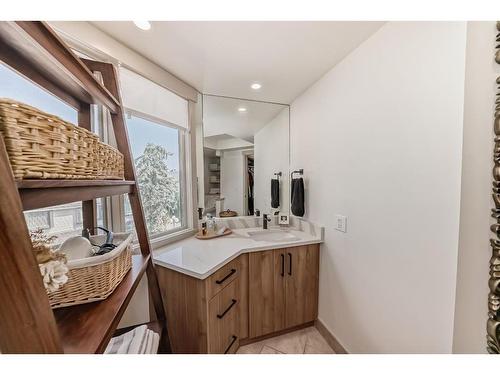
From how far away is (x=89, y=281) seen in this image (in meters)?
0.63

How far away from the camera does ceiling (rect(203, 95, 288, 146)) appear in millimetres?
1932

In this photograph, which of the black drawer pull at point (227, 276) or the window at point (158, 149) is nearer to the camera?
the black drawer pull at point (227, 276)

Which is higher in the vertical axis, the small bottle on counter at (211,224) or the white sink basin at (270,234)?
the small bottle on counter at (211,224)

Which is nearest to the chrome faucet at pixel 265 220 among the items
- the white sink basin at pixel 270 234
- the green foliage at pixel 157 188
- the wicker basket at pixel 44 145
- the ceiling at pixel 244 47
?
the white sink basin at pixel 270 234

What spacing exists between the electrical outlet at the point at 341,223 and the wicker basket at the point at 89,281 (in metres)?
1.32

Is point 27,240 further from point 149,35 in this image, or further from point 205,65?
point 205,65

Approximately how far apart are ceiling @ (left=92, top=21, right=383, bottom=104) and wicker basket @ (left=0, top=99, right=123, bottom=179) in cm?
89

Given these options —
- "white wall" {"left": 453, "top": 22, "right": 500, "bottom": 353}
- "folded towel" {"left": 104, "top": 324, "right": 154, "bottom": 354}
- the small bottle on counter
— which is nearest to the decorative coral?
"folded towel" {"left": 104, "top": 324, "right": 154, "bottom": 354}

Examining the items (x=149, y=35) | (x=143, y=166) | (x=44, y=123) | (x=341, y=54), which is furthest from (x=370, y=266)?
(x=149, y=35)

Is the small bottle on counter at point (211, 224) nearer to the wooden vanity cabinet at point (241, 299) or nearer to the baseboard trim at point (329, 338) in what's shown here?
the wooden vanity cabinet at point (241, 299)

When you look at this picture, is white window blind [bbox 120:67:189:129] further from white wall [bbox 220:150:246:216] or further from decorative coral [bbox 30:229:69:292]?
decorative coral [bbox 30:229:69:292]

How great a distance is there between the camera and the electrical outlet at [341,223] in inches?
54.6
